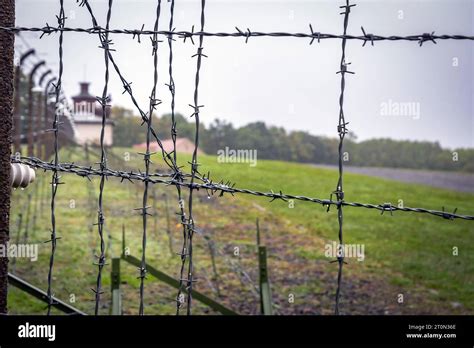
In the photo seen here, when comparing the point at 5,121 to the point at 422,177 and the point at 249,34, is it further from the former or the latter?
the point at 422,177

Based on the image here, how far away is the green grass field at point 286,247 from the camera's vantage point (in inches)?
420

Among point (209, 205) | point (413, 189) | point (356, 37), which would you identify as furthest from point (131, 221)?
point (356, 37)

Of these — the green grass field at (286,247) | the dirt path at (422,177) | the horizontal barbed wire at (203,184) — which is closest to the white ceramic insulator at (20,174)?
the horizontal barbed wire at (203,184)

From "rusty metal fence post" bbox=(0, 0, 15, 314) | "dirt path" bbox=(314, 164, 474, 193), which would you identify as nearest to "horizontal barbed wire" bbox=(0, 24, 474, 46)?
"rusty metal fence post" bbox=(0, 0, 15, 314)

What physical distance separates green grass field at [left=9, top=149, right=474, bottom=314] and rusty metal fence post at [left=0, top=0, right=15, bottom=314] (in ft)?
13.8

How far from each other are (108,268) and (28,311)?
332 cm

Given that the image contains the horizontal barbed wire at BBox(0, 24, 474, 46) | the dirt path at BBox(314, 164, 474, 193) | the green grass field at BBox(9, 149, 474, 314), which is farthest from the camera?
the dirt path at BBox(314, 164, 474, 193)

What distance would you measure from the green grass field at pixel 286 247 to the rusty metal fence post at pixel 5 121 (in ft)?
13.8

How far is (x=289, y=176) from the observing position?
24406mm

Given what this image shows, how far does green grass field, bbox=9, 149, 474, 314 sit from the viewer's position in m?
10.7

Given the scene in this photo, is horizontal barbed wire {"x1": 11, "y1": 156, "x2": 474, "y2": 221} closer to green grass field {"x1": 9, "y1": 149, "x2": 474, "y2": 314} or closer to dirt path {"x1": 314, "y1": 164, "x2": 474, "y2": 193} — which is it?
green grass field {"x1": 9, "y1": 149, "x2": 474, "y2": 314}

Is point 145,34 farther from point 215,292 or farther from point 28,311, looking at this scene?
point 215,292

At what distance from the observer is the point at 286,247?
15305mm

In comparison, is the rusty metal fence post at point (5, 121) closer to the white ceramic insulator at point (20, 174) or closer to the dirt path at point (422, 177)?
the white ceramic insulator at point (20, 174)
